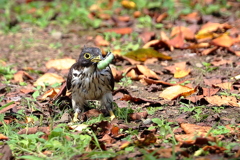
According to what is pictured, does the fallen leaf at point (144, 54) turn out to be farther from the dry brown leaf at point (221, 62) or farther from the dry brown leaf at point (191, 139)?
the dry brown leaf at point (191, 139)

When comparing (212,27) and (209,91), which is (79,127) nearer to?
(209,91)

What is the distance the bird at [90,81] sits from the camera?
5926 millimetres

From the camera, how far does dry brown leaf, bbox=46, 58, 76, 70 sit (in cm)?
860

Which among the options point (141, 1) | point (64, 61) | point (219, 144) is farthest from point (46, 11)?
point (219, 144)

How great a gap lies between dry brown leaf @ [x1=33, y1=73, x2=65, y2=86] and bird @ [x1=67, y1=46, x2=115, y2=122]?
1524 mm

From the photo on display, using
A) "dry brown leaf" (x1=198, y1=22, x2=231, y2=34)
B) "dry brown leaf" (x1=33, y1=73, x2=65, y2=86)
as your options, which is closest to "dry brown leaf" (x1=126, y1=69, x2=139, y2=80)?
"dry brown leaf" (x1=33, y1=73, x2=65, y2=86)

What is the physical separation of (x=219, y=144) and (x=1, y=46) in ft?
20.9

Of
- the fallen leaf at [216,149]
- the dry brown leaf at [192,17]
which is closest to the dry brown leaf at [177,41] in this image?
the dry brown leaf at [192,17]

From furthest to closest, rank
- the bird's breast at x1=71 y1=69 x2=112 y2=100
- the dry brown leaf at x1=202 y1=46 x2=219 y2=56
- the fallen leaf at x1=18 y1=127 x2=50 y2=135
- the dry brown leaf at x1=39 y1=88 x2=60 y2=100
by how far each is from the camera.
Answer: the dry brown leaf at x1=202 y1=46 x2=219 y2=56 < the dry brown leaf at x1=39 y1=88 x2=60 y2=100 < the bird's breast at x1=71 y1=69 x2=112 y2=100 < the fallen leaf at x1=18 y1=127 x2=50 y2=135

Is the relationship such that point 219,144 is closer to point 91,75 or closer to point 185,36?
point 91,75

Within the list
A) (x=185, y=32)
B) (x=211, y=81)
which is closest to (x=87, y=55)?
(x=211, y=81)

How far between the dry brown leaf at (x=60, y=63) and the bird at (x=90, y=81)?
2.39m

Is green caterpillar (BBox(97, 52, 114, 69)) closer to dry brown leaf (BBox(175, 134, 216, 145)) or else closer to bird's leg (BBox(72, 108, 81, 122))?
bird's leg (BBox(72, 108, 81, 122))

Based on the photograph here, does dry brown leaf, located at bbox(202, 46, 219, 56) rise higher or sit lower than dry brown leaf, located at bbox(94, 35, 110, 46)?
lower
